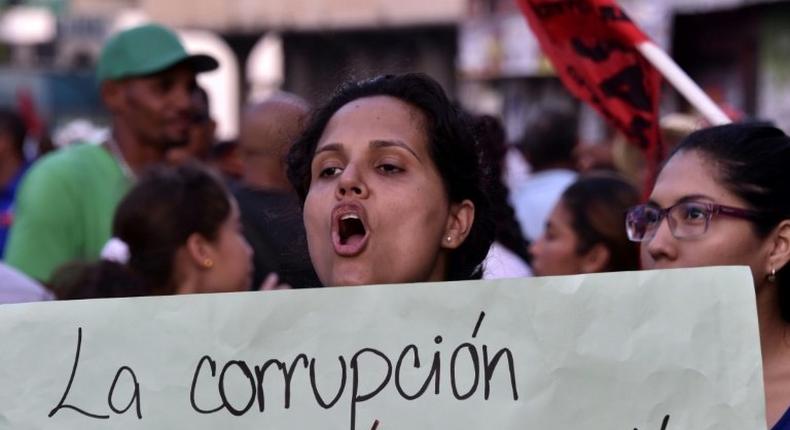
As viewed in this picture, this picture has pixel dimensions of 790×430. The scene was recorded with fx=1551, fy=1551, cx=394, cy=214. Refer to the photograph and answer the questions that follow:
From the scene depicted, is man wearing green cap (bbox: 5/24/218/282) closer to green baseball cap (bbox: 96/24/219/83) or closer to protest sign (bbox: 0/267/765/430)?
green baseball cap (bbox: 96/24/219/83)

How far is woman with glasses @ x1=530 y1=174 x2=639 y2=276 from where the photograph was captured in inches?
194

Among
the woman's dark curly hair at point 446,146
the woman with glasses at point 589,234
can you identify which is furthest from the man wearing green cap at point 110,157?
the woman's dark curly hair at point 446,146

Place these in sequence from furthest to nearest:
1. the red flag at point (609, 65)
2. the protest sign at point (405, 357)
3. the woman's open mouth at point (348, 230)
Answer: the red flag at point (609, 65) < the woman's open mouth at point (348, 230) < the protest sign at point (405, 357)

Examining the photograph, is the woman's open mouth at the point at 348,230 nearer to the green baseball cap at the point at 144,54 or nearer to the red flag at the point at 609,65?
the red flag at the point at 609,65

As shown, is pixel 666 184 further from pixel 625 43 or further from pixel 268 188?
pixel 268 188

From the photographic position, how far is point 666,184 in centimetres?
298

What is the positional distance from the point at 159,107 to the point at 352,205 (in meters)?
2.93

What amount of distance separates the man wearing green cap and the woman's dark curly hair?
6.96ft

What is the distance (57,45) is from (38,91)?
502 cm

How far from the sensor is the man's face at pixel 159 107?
533 cm

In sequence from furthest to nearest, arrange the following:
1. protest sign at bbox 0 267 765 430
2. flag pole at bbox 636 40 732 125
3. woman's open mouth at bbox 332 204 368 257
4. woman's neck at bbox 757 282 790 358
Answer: flag pole at bbox 636 40 732 125 → woman's neck at bbox 757 282 790 358 → woman's open mouth at bbox 332 204 368 257 → protest sign at bbox 0 267 765 430

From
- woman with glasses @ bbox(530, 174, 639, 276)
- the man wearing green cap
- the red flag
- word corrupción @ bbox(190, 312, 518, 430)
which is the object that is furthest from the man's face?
word corrupción @ bbox(190, 312, 518, 430)

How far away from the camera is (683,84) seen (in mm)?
3904

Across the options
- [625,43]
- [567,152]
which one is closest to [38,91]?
[567,152]
